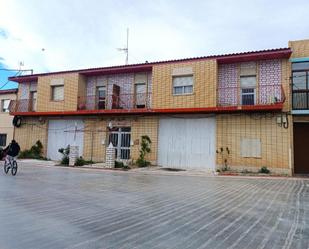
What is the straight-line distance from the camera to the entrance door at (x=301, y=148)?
16.0m

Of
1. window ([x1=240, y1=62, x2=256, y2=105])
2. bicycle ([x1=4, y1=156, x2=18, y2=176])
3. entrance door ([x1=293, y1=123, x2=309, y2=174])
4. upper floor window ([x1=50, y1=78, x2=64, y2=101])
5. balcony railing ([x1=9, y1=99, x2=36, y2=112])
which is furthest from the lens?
balcony railing ([x1=9, y1=99, x2=36, y2=112])

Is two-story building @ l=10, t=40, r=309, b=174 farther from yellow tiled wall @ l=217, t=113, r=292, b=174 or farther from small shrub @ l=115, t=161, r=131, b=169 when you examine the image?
small shrub @ l=115, t=161, r=131, b=169

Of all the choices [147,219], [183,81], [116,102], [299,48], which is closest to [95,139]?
[116,102]

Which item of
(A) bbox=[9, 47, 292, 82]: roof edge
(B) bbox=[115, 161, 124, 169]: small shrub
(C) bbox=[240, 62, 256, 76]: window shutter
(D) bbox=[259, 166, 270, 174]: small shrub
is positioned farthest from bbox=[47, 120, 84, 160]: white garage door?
(D) bbox=[259, 166, 270, 174]: small shrub

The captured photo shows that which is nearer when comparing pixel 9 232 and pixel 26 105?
pixel 9 232

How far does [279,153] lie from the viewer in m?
15.2

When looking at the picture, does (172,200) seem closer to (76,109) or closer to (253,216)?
(253,216)

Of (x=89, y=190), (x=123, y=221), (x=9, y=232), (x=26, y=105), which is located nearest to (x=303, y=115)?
(x=89, y=190)

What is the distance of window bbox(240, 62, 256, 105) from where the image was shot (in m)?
16.7

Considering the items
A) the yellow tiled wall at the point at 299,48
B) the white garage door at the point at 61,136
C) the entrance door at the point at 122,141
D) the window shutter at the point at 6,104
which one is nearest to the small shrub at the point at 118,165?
the entrance door at the point at 122,141

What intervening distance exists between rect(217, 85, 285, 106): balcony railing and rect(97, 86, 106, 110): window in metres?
8.42

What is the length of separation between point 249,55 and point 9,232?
592 inches

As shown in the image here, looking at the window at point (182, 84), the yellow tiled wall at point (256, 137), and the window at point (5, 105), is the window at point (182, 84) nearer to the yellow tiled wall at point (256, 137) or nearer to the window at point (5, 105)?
the yellow tiled wall at point (256, 137)

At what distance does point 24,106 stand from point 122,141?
9217 mm
